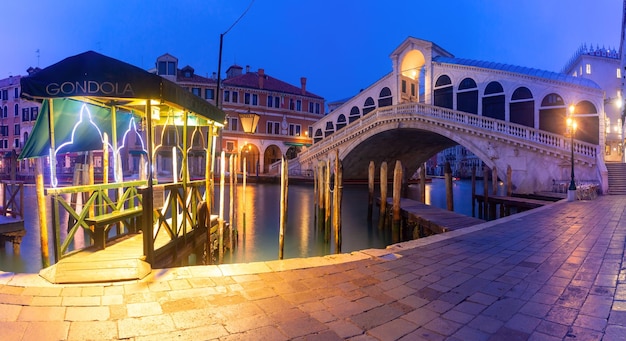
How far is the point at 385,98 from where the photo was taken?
28.0 metres

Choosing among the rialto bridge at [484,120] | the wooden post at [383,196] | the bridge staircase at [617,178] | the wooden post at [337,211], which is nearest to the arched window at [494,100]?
the rialto bridge at [484,120]

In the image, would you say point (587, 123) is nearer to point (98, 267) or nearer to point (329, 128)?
A: point (329, 128)

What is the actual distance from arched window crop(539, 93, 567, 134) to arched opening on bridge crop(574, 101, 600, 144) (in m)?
0.71

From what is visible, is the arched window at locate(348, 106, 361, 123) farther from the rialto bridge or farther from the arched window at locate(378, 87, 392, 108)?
the arched window at locate(378, 87, 392, 108)

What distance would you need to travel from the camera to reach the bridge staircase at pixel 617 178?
14938 millimetres

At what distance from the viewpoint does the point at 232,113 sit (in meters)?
33.7

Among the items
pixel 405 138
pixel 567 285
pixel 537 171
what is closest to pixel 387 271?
pixel 567 285

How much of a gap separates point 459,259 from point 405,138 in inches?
874

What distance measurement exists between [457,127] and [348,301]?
59.5 feet

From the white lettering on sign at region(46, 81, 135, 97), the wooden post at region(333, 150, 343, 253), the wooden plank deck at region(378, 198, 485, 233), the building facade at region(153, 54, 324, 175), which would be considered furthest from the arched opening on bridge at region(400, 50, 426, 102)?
the white lettering on sign at region(46, 81, 135, 97)

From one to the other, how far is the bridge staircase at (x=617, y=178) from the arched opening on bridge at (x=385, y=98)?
14487 mm

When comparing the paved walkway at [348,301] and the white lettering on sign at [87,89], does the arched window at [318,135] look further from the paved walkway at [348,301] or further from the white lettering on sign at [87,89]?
the white lettering on sign at [87,89]

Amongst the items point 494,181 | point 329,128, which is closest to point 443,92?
point 329,128

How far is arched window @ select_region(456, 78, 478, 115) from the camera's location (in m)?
23.4
